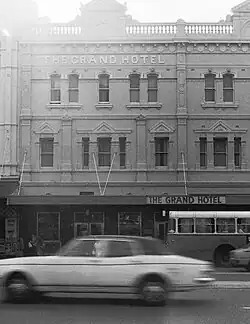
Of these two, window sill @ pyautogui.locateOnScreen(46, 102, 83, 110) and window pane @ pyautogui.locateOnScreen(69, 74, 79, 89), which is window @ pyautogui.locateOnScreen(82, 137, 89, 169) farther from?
window pane @ pyautogui.locateOnScreen(69, 74, 79, 89)

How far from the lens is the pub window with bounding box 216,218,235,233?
23641mm

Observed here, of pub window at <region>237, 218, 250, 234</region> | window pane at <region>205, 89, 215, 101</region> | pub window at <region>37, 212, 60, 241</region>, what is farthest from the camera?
window pane at <region>205, 89, 215, 101</region>

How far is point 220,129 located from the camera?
1211 inches

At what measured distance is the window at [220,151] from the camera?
3080cm

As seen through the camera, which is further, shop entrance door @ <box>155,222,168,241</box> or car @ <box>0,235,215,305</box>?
shop entrance door @ <box>155,222,168,241</box>

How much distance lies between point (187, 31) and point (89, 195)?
9165 millimetres

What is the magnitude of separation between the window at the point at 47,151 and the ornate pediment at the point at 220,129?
681 cm

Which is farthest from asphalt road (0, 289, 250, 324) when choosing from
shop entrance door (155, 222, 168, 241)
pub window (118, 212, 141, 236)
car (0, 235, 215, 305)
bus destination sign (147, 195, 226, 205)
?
pub window (118, 212, 141, 236)

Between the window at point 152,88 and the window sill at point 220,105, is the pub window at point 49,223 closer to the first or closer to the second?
the window at point 152,88

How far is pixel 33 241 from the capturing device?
2734cm

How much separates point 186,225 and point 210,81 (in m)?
9.45

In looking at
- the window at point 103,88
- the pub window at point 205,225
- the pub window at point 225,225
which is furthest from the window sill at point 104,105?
the pub window at point 225,225

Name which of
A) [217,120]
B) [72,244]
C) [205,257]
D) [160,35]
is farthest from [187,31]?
[72,244]

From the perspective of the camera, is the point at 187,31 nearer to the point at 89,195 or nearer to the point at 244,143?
the point at 244,143
